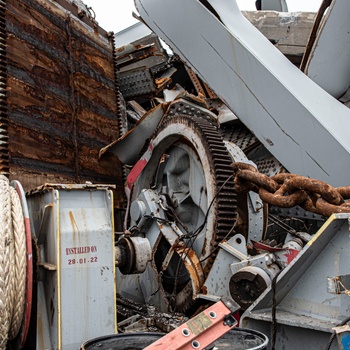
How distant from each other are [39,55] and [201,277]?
2.45m

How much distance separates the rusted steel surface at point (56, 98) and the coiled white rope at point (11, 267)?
1758 mm

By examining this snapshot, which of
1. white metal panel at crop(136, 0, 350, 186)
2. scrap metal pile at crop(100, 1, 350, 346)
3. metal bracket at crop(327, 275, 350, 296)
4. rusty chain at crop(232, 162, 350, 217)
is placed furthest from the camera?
white metal panel at crop(136, 0, 350, 186)

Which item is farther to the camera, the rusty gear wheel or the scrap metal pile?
the rusty gear wheel

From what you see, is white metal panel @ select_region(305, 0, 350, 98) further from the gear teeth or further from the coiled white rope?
the coiled white rope

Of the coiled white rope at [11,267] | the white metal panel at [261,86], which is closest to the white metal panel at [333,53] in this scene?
the white metal panel at [261,86]

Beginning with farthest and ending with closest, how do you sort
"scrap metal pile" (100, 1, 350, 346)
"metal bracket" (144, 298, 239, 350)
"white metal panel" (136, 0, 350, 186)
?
"white metal panel" (136, 0, 350, 186) → "scrap metal pile" (100, 1, 350, 346) → "metal bracket" (144, 298, 239, 350)

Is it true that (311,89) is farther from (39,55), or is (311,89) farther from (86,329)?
(86,329)

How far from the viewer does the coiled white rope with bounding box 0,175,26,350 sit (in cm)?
197

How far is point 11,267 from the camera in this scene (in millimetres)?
2004

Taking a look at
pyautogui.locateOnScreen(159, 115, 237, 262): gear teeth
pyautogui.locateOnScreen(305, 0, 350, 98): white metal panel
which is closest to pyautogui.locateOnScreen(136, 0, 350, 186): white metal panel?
pyautogui.locateOnScreen(305, 0, 350, 98): white metal panel

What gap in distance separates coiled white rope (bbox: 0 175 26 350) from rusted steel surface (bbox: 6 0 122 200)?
1758 millimetres

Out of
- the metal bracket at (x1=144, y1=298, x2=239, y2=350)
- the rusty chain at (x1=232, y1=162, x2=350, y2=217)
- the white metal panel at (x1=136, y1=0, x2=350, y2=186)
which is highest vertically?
the white metal panel at (x1=136, y1=0, x2=350, y2=186)

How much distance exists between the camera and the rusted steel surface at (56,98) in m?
3.96

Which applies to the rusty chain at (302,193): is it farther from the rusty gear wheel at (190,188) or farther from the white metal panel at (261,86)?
the white metal panel at (261,86)
